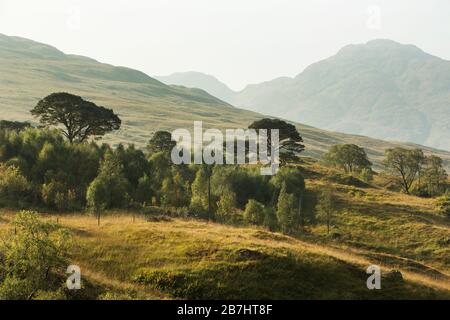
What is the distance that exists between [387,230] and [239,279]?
45750 mm

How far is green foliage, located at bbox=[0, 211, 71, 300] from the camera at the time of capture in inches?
913

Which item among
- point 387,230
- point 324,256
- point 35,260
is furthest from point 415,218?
point 35,260

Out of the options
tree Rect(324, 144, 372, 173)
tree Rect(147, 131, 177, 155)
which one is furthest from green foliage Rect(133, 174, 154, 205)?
tree Rect(324, 144, 372, 173)

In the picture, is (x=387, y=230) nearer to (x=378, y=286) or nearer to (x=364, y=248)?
(x=364, y=248)

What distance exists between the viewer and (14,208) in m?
49.4

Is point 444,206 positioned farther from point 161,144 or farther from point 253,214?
point 161,144

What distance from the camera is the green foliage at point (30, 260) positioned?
76.1 feet

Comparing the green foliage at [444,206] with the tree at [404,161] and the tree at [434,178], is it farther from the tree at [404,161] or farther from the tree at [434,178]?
the tree at [404,161]

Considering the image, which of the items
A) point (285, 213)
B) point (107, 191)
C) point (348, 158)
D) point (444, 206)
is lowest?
point (444, 206)

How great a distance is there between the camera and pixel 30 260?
24344 mm

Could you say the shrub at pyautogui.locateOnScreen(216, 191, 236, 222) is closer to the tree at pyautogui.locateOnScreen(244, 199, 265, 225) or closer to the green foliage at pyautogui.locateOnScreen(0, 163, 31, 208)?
the tree at pyautogui.locateOnScreen(244, 199, 265, 225)

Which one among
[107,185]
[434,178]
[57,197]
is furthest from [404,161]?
[57,197]

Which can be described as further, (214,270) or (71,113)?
(71,113)

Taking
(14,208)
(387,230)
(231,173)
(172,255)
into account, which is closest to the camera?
(172,255)
